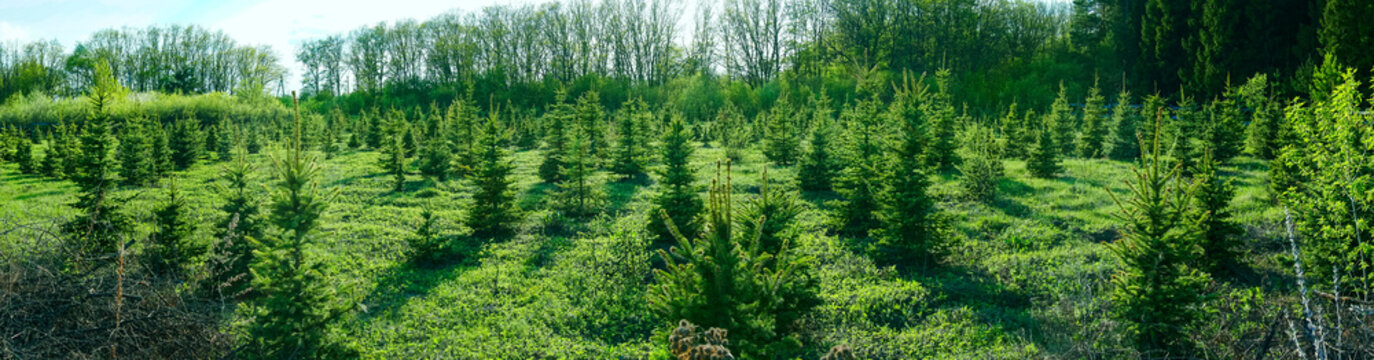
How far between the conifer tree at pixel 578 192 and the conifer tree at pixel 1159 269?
7303mm

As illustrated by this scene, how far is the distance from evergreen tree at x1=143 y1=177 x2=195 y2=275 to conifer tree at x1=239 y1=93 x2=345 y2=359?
294 cm

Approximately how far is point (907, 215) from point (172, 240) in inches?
298

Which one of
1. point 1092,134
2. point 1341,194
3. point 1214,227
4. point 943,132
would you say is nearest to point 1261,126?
point 1092,134

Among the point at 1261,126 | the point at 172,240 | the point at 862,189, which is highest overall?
the point at 1261,126

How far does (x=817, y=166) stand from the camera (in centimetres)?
1179

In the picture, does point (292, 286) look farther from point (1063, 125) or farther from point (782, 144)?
point (1063, 125)

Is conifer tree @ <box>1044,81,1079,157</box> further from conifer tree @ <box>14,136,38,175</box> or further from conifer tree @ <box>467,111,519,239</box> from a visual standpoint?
conifer tree @ <box>14,136,38,175</box>

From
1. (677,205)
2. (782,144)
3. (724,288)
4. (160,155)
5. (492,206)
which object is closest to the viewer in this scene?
(724,288)

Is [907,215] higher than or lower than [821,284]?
higher

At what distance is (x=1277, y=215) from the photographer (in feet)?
28.1

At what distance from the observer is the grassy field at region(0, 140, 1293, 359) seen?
19.2 ft

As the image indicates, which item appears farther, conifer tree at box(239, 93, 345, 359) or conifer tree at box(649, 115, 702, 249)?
conifer tree at box(649, 115, 702, 249)

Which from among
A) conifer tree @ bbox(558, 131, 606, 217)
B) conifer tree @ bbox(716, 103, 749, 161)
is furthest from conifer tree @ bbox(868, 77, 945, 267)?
conifer tree @ bbox(716, 103, 749, 161)

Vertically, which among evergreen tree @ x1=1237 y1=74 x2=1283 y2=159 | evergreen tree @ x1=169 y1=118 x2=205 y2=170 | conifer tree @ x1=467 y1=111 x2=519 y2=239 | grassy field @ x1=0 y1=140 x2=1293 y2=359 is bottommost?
grassy field @ x1=0 y1=140 x2=1293 y2=359
